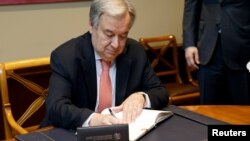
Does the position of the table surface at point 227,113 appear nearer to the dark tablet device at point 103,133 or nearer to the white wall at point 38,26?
the dark tablet device at point 103,133

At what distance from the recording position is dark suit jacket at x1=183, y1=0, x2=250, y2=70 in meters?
2.31

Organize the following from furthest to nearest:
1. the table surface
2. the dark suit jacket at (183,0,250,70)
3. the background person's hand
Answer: the background person's hand < the dark suit jacket at (183,0,250,70) < the table surface

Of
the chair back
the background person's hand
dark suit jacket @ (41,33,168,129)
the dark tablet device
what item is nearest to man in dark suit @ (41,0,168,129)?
dark suit jacket @ (41,33,168,129)

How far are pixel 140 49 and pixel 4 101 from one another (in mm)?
754

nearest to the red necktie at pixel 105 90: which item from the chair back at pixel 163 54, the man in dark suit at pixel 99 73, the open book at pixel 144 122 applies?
the man in dark suit at pixel 99 73

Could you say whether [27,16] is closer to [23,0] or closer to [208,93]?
[23,0]

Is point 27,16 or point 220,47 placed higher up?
point 27,16

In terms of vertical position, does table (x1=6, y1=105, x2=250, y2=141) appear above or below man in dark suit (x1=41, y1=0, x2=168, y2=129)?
below

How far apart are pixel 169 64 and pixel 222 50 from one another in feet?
5.51

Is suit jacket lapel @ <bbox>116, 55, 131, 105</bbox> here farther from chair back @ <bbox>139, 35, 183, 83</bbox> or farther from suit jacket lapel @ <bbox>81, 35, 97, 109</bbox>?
chair back @ <bbox>139, 35, 183, 83</bbox>

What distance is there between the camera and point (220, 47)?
7.82 feet

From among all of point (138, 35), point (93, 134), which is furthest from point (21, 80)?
point (138, 35)

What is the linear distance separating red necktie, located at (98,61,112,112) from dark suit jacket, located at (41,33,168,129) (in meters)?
0.04

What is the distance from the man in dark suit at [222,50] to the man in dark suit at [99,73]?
488mm
